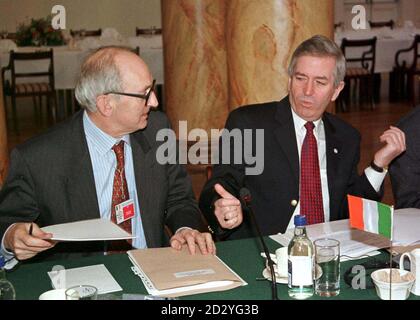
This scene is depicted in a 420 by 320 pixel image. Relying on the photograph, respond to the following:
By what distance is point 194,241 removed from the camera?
234cm

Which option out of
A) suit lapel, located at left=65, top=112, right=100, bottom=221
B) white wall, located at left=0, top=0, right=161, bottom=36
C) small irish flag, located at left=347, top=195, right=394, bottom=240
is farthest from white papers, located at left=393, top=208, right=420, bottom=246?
white wall, located at left=0, top=0, right=161, bottom=36

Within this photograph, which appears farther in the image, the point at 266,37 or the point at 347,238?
the point at 266,37

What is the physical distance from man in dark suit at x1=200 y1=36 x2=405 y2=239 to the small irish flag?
3.01 ft

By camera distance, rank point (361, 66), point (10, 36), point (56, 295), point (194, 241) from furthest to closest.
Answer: point (10, 36)
point (361, 66)
point (194, 241)
point (56, 295)

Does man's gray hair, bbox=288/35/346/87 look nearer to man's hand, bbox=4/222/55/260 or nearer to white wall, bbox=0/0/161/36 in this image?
man's hand, bbox=4/222/55/260

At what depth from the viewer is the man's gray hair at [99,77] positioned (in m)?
2.63

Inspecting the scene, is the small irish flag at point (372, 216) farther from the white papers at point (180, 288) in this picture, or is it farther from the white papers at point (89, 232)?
the white papers at point (89, 232)

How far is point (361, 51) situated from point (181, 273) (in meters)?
8.71

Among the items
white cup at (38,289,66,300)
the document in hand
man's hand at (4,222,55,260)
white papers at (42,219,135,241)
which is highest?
white papers at (42,219,135,241)

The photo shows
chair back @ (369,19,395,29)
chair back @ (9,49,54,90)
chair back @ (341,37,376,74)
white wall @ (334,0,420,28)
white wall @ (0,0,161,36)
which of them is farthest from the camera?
white wall @ (334,0,420,28)

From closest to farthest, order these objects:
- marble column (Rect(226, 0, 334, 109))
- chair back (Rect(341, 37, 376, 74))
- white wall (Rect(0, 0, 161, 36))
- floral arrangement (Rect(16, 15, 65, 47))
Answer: marble column (Rect(226, 0, 334, 109)) < chair back (Rect(341, 37, 376, 74)) < floral arrangement (Rect(16, 15, 65, 47)) < white wall (Rect(0, 0, 161, 36))

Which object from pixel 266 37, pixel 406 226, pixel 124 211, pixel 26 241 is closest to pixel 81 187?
pixel 124 211

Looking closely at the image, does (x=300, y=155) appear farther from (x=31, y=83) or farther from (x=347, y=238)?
(x=31, y=83)

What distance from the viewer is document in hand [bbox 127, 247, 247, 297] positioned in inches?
78.2
